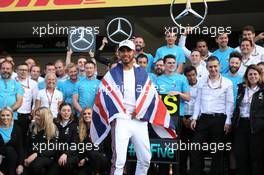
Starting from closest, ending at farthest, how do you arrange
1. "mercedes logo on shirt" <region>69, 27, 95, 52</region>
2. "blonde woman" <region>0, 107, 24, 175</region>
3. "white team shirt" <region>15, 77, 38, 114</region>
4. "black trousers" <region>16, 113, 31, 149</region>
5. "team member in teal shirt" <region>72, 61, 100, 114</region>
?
"blonde woman" <region>0, 107, 24, 175</region> → "team member in teal shirt" <region>72, 61, 100, 114</region> → "black trousers" <region>16, 113, 31, 149</region> → "white team shirt" <region>15, 77, 38, 114</region> → "mercedes logo on shirt" <region>69, 27, 95, 52</region>

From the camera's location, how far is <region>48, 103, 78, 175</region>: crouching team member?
317 inches

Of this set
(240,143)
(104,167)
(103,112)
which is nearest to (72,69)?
(104,167)

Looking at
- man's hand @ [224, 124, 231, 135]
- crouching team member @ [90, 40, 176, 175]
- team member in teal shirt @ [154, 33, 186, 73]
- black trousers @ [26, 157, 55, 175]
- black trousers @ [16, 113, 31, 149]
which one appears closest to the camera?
crouching team member @ [90, 40, 176, 175]

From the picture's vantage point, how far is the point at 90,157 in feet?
26.5

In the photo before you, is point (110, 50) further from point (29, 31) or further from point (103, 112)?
point (103, 112)

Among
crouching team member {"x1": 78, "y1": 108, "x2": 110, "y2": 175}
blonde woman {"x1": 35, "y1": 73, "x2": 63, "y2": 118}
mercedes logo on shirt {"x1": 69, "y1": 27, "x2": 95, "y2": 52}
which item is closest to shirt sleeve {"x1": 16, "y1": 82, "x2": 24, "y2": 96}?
blonde woman {"x1": 35, "y1": 73, "x2": 63, "y2": 118}

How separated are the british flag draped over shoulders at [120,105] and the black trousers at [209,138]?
1202 mm

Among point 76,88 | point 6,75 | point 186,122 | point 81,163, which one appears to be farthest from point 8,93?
point 186,122

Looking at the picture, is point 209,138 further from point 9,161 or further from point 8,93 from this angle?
point 8,93

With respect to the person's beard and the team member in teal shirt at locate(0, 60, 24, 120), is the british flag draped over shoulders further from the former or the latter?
the person's beard

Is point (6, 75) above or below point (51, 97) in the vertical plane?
above

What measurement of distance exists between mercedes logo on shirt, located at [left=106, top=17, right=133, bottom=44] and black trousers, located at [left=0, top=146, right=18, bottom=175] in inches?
124

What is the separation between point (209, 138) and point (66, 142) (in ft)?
7.86

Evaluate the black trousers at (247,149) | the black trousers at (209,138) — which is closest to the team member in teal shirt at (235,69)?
the black trousers at (209,138)
